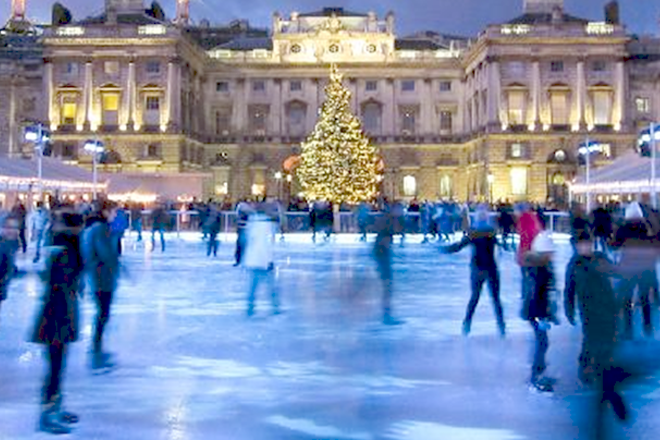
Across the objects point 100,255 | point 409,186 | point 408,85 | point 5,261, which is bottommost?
point 5,261

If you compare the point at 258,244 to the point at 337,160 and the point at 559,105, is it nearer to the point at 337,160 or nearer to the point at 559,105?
the point at 337,160

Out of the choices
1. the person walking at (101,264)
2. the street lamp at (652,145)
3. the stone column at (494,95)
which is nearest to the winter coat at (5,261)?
the person walking at (101,264)

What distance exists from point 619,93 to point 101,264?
2361 inches

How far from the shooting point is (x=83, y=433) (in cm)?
641

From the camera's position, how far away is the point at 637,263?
706 centimetres

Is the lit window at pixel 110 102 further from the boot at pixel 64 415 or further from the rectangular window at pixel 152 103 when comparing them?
the boot at pixel 64 415

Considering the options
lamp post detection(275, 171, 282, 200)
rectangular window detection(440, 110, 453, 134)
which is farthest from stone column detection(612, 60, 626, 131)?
lamp post detection(275, 171, 282, 200)

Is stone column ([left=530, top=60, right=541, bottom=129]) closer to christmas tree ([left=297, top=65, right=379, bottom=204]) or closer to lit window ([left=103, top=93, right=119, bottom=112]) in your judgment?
christmas tree ([left=297, top=65, right=379, bottom=204])

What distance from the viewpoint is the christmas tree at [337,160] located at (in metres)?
42.5

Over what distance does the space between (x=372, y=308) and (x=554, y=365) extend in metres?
4.92

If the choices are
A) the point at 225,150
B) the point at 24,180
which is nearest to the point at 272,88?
the point at 225,150

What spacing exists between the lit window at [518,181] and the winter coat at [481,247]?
54267 mm

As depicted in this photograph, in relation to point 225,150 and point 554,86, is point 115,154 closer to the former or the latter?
point 225,150

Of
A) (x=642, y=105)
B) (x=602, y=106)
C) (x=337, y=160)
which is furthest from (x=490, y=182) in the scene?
(x=337, y=160)
